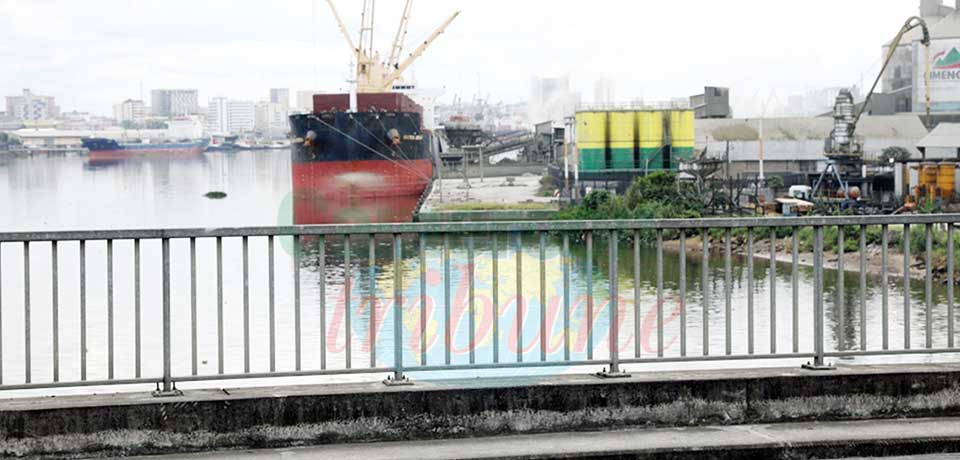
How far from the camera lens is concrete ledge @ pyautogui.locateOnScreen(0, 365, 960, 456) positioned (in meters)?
8.01

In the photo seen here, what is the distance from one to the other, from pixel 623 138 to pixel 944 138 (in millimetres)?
21682

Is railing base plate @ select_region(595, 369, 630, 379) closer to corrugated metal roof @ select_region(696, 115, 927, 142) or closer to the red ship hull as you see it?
corrugated metal roof @ select_region(696, 115, 927, 142)

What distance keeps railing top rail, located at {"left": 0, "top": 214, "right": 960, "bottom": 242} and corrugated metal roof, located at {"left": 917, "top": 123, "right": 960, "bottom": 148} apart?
6352cm

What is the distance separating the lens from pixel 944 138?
72.9 meters

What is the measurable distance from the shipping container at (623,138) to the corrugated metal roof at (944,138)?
64.0 ft

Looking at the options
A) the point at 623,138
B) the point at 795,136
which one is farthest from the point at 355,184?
the point at 795,136

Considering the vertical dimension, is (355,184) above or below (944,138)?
below

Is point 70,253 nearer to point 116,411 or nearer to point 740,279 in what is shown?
point 740,279

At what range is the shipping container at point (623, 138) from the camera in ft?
291

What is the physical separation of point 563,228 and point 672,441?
1.65 m

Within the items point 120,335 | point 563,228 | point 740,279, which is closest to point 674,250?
point 740,279

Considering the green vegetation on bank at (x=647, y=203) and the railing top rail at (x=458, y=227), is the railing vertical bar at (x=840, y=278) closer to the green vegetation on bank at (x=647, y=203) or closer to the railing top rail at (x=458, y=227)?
the railing top rail at (x=458, y=227)

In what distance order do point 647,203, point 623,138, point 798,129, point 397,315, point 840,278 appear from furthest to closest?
point 798,129 < point 623,138 < point 647,203 < point 840,278 < point 397,315

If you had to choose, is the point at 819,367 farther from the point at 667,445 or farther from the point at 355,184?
the point at 355,184
